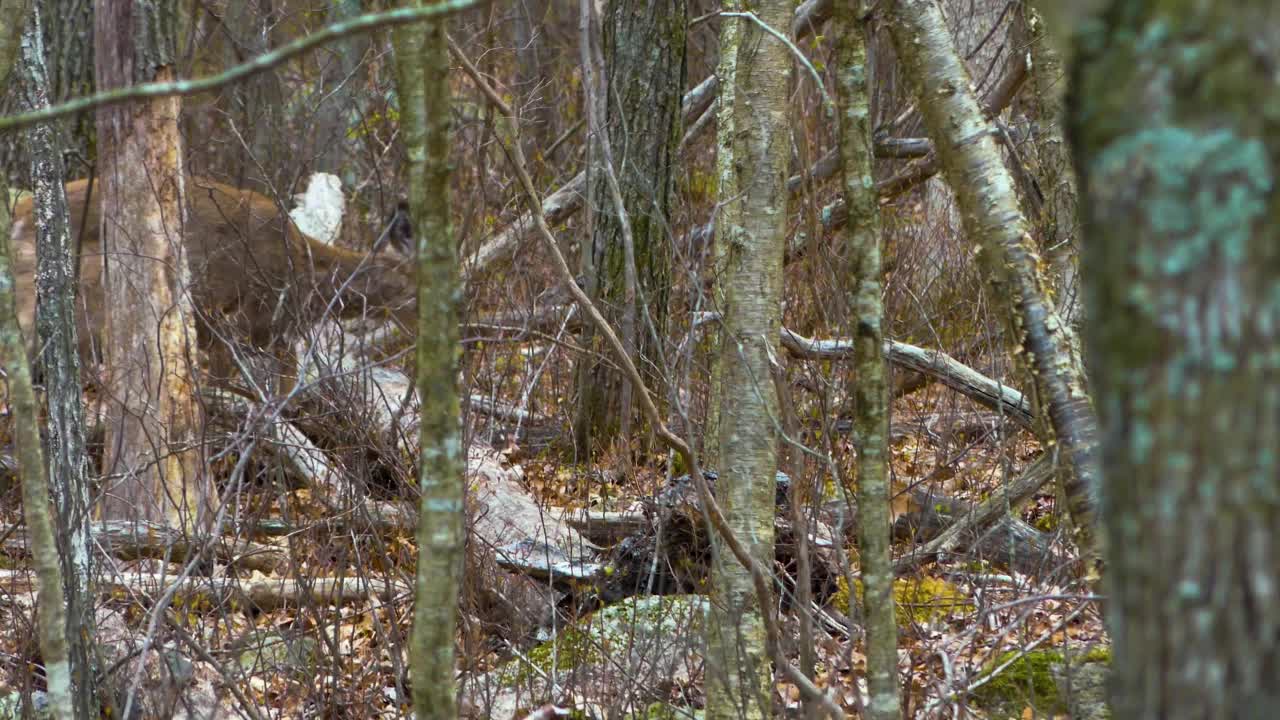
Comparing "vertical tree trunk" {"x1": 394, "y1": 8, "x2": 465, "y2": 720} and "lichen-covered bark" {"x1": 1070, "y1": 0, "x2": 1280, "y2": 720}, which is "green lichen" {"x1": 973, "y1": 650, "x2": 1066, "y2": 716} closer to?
"vertical tree trunk" {"x1": 394, "y1": 8, "x2": 465, "y2": 720}

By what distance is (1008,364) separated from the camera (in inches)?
226

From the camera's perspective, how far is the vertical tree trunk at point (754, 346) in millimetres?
3000

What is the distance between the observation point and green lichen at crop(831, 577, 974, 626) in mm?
4020

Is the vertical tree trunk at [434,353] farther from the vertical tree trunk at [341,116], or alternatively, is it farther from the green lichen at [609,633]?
the vertical tree trunk at [341,116]

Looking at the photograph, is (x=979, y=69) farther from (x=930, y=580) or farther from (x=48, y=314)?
(x=48, y=314)

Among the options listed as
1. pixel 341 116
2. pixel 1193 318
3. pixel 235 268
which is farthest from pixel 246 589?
pixel 341 116

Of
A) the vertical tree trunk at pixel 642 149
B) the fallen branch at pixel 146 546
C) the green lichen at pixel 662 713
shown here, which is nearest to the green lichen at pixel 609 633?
the green lichen at pixel 662 713

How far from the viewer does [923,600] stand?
13.8ft

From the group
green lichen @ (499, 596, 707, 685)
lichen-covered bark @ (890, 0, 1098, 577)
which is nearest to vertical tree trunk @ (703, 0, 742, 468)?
green lichen @ (499, 596, 707, 685)

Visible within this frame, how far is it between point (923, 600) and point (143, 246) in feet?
13.3

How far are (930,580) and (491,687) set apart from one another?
5.79 feet

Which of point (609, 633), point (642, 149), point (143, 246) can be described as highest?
point (642, 149)

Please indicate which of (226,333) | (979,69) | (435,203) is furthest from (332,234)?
(435,203)

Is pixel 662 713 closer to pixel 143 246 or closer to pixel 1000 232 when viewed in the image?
pixel 1000 232
